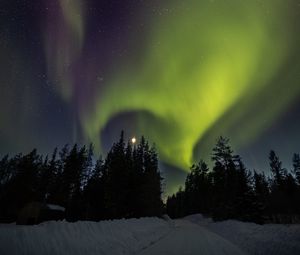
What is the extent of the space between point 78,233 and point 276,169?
2703 inches

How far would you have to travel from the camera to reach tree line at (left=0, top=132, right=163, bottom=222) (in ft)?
123

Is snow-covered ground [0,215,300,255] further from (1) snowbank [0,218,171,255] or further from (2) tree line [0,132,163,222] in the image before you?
(2) tree line [0,132,163,222]

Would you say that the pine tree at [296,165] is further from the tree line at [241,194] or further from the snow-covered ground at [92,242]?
the snow-covered ground at [92,242]

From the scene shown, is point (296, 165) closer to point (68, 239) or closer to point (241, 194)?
point (241, 194)

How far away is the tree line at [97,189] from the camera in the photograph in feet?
123

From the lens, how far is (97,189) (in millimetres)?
45281

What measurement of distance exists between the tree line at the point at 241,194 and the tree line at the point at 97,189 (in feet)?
48.6

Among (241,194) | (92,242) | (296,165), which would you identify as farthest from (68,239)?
(296,165)

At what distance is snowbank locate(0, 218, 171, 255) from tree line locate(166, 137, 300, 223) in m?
27.3

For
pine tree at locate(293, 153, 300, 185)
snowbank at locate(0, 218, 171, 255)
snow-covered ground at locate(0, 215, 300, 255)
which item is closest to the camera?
snowbank at locate(0, 218, 171, 255)

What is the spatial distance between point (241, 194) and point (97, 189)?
29694 millimetres

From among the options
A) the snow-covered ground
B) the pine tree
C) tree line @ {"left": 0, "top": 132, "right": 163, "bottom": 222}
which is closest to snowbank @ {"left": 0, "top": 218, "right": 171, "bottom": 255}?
the snow-covered ground

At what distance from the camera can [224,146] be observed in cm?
4784

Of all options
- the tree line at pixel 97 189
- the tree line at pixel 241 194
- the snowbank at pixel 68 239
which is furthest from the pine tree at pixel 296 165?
the snowbank at pixel 68 239
